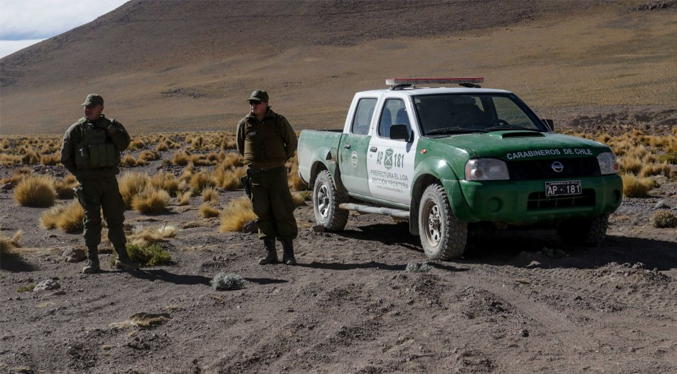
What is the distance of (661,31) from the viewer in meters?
99.1

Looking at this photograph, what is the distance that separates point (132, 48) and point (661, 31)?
232 ft

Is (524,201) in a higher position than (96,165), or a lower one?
lower

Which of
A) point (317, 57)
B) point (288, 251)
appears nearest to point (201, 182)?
point (288, 251)

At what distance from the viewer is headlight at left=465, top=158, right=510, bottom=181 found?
866 cm

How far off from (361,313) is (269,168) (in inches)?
115

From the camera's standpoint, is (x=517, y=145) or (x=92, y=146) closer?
(x=517, y=145)

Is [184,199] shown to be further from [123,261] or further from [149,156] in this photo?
[149,156]

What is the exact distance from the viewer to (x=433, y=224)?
31.0 ft

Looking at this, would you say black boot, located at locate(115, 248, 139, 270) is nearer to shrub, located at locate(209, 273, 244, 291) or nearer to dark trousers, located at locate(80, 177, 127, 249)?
dark trousers, located at locate(80, 177, 127, 249)

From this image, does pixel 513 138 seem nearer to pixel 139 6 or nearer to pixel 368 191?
pixel 368 191

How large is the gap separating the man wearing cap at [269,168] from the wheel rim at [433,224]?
1413mm

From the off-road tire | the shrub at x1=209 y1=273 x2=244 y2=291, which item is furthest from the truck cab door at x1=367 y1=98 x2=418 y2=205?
the shrub at x1=209 y1=273 x2=244 y2=291

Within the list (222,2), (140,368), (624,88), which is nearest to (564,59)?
(624,88)

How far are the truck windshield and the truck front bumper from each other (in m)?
1.23
